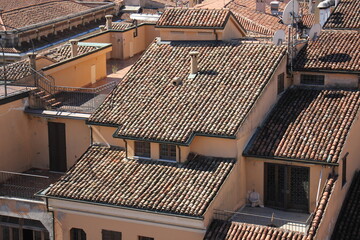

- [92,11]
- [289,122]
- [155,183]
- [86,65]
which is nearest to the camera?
[155,183]

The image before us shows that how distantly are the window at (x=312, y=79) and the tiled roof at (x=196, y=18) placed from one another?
3.84 meters

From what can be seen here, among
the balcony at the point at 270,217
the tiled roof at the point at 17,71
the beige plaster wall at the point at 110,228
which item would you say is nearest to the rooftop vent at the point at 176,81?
the balcony at the point at 270,217

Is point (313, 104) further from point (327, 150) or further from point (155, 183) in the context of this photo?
point (155, 183)

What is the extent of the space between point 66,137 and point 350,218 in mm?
11583

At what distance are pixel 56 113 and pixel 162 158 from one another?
5968mm

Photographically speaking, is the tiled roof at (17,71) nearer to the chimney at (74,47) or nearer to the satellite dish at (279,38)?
the chimney at (74,47)

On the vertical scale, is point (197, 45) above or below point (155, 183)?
above

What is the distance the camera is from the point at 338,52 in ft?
115

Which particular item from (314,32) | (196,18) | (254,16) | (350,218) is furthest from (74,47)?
(254,16)

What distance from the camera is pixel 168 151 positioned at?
31500 millimetres

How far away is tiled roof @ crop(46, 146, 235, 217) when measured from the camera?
96.3 feet

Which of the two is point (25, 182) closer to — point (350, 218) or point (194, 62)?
point (194, 62)

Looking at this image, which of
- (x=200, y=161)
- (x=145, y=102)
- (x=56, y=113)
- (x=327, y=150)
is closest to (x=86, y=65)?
(x=56, y=113)

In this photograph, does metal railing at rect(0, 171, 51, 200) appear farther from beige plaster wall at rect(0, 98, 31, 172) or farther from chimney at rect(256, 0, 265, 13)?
chimney at rect(256, 0, 265, 13)
